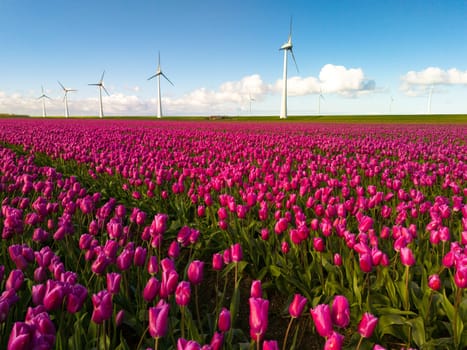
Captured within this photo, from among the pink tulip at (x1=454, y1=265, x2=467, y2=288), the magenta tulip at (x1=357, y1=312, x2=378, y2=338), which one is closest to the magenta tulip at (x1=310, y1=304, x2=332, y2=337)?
the magenta tulip at (x1=357, y1=312, x2=378, y2=338)

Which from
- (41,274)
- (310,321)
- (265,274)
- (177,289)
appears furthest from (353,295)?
(41,274)

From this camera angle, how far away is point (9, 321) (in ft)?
7.93

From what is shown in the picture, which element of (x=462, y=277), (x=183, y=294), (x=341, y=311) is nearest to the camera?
(x=341, y=311)

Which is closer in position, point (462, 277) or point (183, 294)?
point (183, 294)

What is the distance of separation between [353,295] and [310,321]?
458 mm

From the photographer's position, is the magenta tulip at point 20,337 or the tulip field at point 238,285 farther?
the tulip field at point 238,285

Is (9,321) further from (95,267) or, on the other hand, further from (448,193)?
(448,193)

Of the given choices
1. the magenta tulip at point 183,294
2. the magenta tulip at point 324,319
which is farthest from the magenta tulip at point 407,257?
the magenta tulip at point 183,294

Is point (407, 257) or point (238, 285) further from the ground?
point (407, 257)

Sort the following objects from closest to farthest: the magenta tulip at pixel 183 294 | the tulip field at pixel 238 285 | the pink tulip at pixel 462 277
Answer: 1. the tulip field at pixel 238 285
2. the magenta tulip at pixel 183 294
3. the pink tulip at pixel 462 277

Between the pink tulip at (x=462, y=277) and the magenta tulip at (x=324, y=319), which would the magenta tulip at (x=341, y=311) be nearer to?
the magenta tulip at (x=324, y=319)

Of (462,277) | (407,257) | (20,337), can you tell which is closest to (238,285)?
(407,257)

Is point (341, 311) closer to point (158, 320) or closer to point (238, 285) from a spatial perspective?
point (158, 320)

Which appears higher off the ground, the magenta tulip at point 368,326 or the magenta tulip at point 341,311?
the magenta tulip at point 341,311
